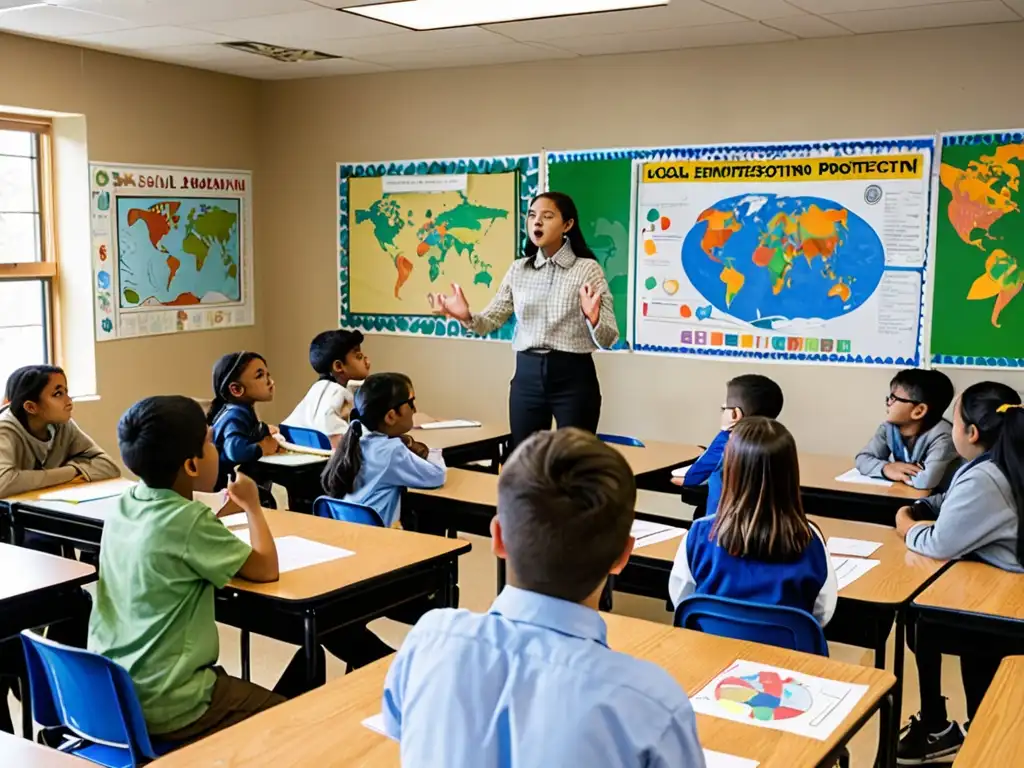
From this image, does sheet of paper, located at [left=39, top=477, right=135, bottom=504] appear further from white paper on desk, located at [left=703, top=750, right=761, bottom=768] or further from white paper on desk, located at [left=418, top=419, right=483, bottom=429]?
white paper on desk, located at [left=703, top=750, right=761, bottom=768]

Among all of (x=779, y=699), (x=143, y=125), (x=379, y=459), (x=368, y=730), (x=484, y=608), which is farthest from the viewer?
(x=143, y=125)

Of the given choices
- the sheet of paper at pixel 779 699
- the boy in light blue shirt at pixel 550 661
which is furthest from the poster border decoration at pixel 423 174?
the boy in light blue shirt at pixel 550 661

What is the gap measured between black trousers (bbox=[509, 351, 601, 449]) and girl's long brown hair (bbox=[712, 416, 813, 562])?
2.23 meters

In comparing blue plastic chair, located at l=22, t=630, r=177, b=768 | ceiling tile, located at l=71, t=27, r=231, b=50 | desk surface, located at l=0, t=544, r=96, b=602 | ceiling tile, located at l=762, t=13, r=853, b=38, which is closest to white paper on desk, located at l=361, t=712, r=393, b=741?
blue plastic chair, located at l=22, t=630, r=177, b=768

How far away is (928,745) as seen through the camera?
301 centimetres

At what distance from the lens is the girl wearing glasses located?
3633 millimetres

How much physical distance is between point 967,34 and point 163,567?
13.7 ft

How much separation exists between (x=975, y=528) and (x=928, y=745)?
661 millimetres

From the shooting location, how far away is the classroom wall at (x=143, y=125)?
18.4ft

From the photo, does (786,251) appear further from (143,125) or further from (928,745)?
(143,125)

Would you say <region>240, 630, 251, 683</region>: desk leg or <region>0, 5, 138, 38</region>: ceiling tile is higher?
<region>0, 5, 138, 38</region>: ceiling tile

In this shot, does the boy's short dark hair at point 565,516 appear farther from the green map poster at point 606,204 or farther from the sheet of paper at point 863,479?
the green map poster at point 606,204

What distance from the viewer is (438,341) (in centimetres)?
644

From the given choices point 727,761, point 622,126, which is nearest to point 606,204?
point 622,126
